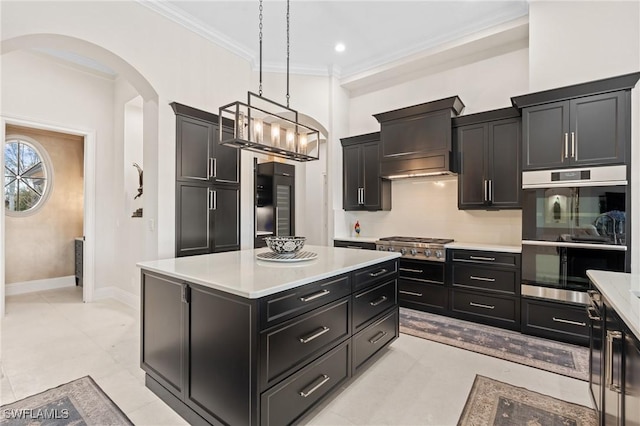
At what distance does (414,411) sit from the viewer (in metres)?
2.02

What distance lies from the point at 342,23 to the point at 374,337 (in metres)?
3.48

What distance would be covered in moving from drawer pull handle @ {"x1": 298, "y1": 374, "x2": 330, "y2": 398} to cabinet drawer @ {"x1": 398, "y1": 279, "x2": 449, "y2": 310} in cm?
200

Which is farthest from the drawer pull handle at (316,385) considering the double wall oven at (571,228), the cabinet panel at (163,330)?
the double wall oven at (571,228)

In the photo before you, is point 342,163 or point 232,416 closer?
point 232,416

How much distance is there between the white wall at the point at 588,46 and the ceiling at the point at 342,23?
371 millimetres

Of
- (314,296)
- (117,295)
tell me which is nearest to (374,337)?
(314,296)

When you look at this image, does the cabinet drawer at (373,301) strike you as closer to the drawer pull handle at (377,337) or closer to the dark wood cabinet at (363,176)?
the drawer pull handle at (377,337)

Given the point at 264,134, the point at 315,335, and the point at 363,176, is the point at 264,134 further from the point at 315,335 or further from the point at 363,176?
the point at 363,176

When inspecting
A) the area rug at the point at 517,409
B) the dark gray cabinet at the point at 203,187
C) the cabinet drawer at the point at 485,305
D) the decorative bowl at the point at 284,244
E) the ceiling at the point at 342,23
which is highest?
the ceiling at the point at 342,23

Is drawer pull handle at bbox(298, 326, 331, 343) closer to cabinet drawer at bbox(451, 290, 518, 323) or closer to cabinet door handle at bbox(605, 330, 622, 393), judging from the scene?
cabinet door handle at bbox(605, 330, 622, 393)

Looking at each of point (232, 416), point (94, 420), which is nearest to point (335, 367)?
point (232, 416)

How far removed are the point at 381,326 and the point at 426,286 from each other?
62.4 inches

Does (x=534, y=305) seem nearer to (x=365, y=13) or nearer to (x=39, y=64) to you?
(x=365, y=13)

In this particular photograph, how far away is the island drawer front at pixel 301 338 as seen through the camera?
158 centimetres
